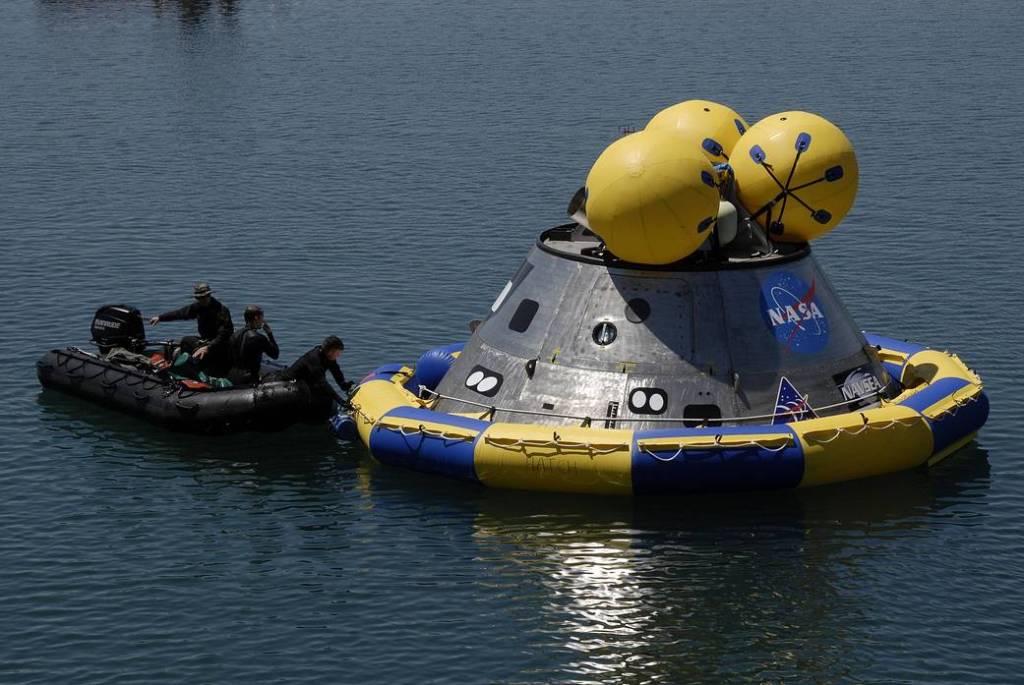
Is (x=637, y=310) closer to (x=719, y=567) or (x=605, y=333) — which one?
(x=605, y=333)

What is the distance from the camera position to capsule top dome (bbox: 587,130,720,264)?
94.1 ft

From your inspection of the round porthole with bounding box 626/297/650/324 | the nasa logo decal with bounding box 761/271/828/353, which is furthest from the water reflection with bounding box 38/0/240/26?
→ the nasa logo decal with bounding box 761/271/828/353

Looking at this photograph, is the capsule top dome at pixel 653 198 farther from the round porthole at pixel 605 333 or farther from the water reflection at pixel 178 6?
the water reflection at pixel 178 6

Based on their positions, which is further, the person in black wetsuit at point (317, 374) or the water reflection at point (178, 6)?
the water reflection at point (178, 6)

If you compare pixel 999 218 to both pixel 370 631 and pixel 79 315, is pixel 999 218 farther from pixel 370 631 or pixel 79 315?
pixel 370 631

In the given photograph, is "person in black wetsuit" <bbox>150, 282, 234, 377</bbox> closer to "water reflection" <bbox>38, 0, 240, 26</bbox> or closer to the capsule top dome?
the capsule top dome

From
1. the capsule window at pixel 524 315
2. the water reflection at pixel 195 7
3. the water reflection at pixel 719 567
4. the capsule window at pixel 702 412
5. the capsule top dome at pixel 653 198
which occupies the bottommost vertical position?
the water reflection at pixel 719 567

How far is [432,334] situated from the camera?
1544 inches

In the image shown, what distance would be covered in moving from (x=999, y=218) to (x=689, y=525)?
24.4m

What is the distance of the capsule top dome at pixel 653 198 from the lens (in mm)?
28688

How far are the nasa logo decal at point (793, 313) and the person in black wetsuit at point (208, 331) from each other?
9.85 meters

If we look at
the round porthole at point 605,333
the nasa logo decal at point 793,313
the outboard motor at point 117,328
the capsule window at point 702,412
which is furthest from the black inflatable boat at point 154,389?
the nasa logo decal at point 793,313

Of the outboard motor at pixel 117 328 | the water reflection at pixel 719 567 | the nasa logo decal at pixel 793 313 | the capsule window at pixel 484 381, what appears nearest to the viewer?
the water reflection at pixel 719 567

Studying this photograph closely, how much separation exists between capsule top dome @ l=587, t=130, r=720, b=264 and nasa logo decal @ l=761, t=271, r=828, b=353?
162cm
